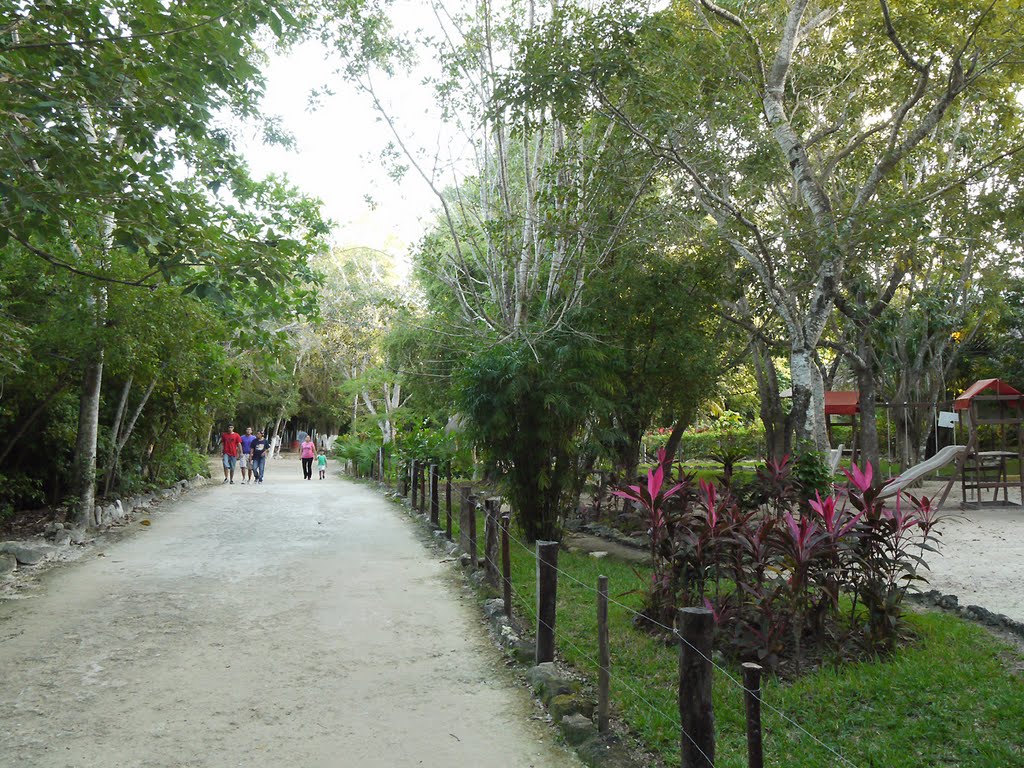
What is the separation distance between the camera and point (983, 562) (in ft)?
32.6

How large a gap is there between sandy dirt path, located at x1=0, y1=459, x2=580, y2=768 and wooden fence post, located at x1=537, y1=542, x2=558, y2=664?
1.18ft

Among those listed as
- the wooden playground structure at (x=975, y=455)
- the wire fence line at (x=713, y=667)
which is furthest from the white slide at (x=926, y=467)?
the wire fence line at (x=713, y=667)

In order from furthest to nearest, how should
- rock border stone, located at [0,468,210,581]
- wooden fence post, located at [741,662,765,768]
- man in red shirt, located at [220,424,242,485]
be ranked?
→ 1. man in red shirt, located at [220,424,242,485]
2. rock border stone, located at [0,468,210,581]
3. wooden fence post, located at [741,662,765,768]

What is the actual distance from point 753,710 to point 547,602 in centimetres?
256

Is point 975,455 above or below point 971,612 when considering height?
above

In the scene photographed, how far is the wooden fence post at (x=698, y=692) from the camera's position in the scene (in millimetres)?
3496

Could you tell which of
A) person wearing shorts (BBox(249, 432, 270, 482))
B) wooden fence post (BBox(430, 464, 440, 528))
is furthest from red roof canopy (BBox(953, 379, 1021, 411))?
person wearing shorts (BBox(249, 432, 270, 482))

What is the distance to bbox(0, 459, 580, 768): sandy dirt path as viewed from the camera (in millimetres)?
4336

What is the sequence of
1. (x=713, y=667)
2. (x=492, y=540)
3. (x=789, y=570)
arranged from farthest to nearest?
(x=492, y=540) < (x=789, y=570) < (x=713, y=667)

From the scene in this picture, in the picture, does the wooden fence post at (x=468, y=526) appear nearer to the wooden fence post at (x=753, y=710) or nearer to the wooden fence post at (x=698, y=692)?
the wooden fence post at (x=698, y=692)

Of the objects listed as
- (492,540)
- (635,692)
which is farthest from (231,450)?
(635,692)

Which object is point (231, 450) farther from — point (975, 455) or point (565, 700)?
point (565, 700)

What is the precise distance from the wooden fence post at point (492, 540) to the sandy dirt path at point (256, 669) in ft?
1.27

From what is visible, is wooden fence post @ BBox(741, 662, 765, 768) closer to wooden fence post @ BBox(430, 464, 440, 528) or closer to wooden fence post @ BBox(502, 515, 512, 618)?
wooden fence post @ BBox(502, 515, 512, 618)
